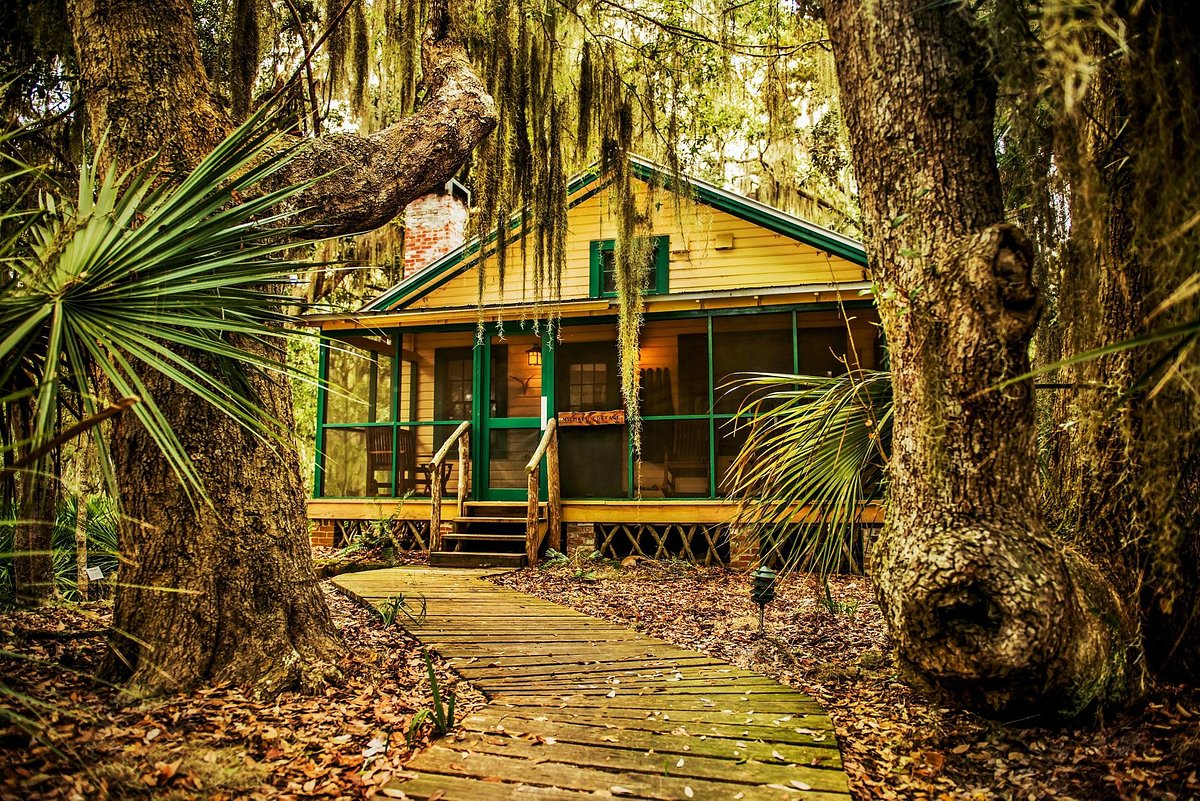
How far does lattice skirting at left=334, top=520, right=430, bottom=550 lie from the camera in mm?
8531

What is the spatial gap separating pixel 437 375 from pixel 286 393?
7.64m

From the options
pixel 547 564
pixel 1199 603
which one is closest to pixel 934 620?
pixel 1199 603

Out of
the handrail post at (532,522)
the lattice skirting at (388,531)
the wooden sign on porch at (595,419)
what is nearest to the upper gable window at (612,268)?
the wooden sign on porch at (595,419)

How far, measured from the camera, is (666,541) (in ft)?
27.0

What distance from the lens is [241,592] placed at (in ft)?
9.20

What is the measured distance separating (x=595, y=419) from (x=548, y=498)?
1.16 meters

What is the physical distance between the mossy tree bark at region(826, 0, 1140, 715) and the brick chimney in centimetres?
844

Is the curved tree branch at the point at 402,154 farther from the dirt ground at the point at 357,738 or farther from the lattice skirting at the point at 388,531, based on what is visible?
the lattice skirting at the point at 388,531

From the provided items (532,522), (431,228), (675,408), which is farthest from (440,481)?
(431,228)

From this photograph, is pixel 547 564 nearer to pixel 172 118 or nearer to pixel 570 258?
pixel 570 258

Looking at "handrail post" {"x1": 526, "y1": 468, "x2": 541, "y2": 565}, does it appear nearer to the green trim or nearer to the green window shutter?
the green window shutter

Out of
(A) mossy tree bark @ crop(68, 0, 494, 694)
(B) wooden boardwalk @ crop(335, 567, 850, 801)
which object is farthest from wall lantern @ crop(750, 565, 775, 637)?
(A) mossy tree bark @ crop(68, 0, 494, 694)

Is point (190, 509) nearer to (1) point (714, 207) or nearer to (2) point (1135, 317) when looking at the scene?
(2) point (1135, 317)

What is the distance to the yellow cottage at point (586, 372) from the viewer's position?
791 cm
